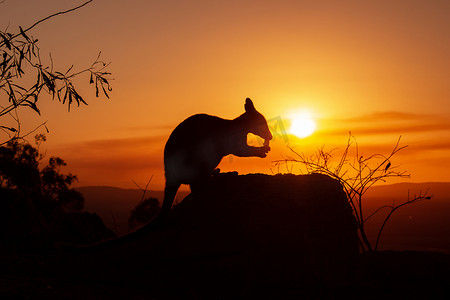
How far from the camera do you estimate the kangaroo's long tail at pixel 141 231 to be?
6949 mm

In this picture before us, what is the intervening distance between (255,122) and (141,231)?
10.9 ft

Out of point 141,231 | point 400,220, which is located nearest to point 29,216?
point 141,231

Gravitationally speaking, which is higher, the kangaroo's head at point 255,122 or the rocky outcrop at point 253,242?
the kangaroo's head at point 255,122

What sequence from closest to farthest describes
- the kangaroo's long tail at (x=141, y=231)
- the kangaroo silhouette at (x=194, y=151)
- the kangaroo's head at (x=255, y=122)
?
the kangaroo's long tail at (x=141, y=231) < the kangaroo silhouette at (x=194, y=151) < the kangaroo's head at (x=255, y=122)

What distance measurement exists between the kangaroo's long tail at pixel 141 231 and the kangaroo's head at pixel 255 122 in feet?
6.81

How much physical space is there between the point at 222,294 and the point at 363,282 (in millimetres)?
2810

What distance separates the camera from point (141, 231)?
24.2 ft

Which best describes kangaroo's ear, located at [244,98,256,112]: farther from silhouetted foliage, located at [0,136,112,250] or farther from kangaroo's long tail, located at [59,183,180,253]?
silhouetted foliage, located at [0,136,112,250]

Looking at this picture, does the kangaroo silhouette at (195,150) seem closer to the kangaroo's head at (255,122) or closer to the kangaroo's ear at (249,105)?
the kangaroo's head at (255,122)

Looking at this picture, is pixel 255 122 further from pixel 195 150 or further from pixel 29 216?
pixel 29 216

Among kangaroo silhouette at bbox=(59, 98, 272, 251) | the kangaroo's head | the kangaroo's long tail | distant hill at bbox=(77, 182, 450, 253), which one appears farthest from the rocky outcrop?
distant hill at bbox=(77, 182, 450, 253)

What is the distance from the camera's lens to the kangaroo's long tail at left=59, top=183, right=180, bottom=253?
22.8ft

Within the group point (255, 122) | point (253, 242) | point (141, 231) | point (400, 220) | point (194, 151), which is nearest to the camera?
point (253, 242)

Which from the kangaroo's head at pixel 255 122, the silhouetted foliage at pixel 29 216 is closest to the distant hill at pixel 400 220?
the silhouetted foliage at pixel 29 216
